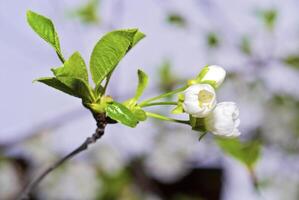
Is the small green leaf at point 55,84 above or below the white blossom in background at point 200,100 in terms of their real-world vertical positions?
above

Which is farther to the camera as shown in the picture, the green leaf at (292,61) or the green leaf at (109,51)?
the green leaf at (292,61)

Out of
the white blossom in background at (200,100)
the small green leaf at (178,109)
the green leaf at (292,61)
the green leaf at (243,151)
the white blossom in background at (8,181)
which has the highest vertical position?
the white blossom in background at (200,100)

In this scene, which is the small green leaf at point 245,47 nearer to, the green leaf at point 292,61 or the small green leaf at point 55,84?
the green leaf at point 292,61

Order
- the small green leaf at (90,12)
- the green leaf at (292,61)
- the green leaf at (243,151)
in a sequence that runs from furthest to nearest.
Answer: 1. the small green leaf at (90,12)
2. the green leaf at (292,61)
3. the green leaf at (243,151)

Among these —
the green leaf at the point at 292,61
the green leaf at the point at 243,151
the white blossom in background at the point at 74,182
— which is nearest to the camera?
the green leaf at the point at 243,151

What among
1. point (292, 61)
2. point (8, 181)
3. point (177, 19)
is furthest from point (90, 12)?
point (8, 181)

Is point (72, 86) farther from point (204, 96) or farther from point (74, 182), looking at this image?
point (74, 182)

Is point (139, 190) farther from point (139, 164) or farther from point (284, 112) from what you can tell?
point (284, 112)

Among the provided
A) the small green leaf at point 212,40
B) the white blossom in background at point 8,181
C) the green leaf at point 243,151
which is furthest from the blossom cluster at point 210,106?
the white blossom in background at point 8,181
